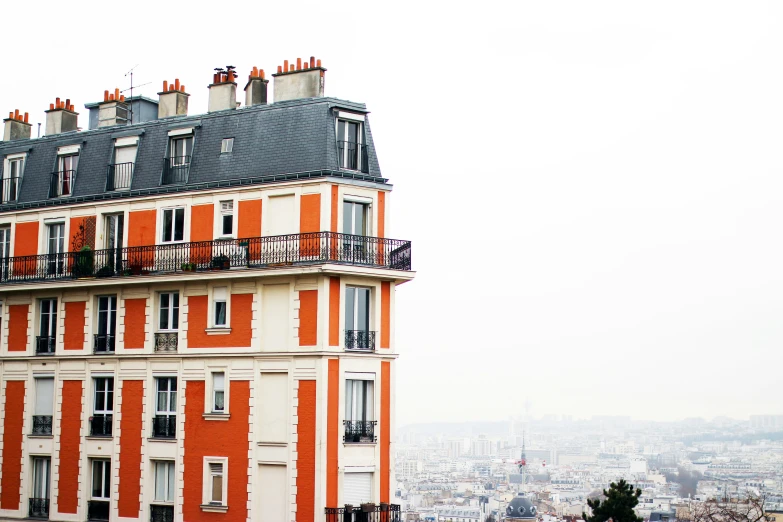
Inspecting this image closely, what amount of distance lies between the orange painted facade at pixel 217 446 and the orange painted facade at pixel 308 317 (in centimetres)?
224

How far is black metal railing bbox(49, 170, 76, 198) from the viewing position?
32.8 meters

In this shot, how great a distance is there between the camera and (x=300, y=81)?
2992 centimetres

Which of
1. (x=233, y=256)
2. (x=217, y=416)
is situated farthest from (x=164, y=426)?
(x=233, y=256)

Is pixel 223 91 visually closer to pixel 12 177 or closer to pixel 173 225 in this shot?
pixel 173 225

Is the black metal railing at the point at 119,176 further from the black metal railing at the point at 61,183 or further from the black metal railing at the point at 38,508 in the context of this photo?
the black metal railing at the point at 38,508

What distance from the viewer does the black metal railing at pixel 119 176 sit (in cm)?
3153

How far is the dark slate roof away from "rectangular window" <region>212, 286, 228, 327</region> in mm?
3052

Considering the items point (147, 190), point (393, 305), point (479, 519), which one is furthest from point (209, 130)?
point (479, 519)

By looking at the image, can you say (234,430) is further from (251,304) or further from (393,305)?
(393,305)

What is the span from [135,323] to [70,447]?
428 centimetres

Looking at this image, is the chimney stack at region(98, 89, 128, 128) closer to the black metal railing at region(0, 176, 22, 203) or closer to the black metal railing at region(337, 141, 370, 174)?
the black metal railing at region(0, 176, 22, 203)

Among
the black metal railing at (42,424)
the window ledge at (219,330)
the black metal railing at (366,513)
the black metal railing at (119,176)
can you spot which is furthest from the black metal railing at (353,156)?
the black metal railing at (42,424)

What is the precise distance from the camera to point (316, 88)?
97.5 feet

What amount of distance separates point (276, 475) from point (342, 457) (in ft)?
5.97
